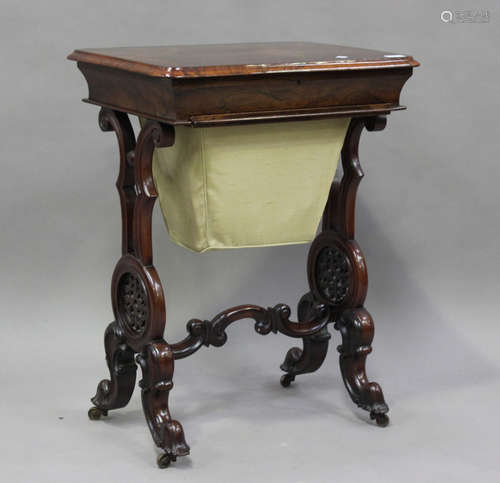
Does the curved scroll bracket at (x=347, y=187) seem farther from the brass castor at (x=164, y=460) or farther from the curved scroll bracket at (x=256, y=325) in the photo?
the brass castor at (x=164, y=460)

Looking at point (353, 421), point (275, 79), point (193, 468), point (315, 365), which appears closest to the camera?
point (275, 79)

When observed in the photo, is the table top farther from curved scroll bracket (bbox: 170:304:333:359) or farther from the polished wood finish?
curved scroll bracket (bbox: 170:304:333:359)

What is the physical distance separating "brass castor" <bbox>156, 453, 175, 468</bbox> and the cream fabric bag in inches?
22.6

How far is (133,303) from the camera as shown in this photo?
10.8ft

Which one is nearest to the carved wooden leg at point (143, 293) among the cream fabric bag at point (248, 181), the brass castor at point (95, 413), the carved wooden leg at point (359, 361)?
the cream fabric bag at point (248, 181)

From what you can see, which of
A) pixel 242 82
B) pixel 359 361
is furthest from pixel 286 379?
pixel 242 82

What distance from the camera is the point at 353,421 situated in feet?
11.5

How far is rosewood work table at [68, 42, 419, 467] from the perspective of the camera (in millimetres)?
2926

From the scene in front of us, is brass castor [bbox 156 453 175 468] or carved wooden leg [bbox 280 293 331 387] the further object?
carved wooden leg [bbox 280 293 331 387]

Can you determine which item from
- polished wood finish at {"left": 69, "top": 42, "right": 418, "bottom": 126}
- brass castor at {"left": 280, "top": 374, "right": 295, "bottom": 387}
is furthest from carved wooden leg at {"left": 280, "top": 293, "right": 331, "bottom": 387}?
polished wood finish at {"left": 69, "top": 42, "right": 418, "bottom": 126}

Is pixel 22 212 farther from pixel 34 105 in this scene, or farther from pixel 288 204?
pixel 288 204

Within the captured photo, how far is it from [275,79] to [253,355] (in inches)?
53.1

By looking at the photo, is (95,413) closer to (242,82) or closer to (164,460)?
(164,460)

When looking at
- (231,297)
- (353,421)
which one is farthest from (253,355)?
(353,421)
